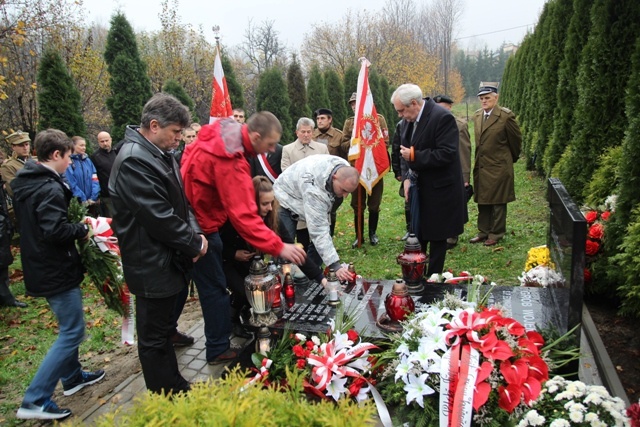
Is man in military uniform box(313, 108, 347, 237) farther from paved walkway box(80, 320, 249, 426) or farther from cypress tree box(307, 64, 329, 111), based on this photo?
cypress tree box(307, 64, 329, 111)

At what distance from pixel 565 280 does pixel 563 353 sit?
0.40m

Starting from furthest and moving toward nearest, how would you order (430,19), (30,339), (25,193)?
(430,19)
(30,339)
(25,193)

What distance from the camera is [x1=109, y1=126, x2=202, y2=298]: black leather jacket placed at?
263 cm

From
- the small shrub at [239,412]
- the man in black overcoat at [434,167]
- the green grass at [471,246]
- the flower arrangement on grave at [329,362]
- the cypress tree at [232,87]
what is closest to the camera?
the small shrub at [239,412]

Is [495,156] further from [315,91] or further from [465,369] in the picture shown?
[315,91]

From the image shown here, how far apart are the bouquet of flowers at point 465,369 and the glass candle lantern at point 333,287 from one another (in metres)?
0.84

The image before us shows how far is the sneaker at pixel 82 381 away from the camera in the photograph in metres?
3.55

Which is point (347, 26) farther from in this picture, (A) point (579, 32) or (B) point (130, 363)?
(B) point (130, 363)

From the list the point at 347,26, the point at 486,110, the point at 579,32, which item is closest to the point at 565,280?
the point at 486,110

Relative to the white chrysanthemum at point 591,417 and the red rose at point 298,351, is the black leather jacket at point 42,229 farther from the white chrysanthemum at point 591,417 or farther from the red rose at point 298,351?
the white chrysanthemum at point 591,417

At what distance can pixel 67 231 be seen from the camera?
309cm

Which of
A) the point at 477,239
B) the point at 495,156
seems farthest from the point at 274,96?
the point at 477,239

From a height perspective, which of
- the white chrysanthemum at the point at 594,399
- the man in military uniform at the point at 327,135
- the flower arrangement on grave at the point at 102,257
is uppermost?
the man in military uniform at the point at 327,135

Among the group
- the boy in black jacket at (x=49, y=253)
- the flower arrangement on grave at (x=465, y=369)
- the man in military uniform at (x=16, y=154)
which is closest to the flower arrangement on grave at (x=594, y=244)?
the flower arrangement on grave at (x=465, y=369)
